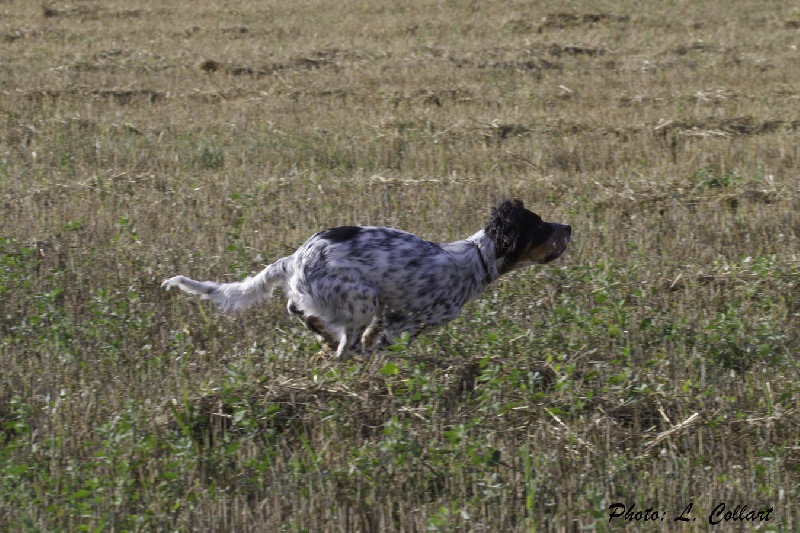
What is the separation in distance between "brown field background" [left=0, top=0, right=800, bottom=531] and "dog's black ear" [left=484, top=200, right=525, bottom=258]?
38cm

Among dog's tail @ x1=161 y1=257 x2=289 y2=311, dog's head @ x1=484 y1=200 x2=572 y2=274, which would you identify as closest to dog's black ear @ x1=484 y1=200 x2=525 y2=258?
dog's head @ x1=484 y1=200 x2=572 y2=274

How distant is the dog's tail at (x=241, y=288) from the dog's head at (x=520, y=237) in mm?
1087

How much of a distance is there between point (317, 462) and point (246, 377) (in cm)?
78

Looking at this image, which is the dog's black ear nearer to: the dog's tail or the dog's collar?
the dog's collar

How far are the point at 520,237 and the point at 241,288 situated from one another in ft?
4.72

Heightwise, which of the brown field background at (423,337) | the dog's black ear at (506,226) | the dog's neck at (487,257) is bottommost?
the brown field background at (423,337)

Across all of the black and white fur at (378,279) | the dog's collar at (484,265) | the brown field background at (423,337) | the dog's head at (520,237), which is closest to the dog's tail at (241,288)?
the black and white fur at (378,279)

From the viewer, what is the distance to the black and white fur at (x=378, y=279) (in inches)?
195

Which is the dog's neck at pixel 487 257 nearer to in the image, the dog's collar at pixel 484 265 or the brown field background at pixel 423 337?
the dog's collar at pixel 484 265

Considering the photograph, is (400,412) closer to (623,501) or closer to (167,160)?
(623,501)

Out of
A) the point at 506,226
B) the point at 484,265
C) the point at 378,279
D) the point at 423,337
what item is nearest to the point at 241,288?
the point at 378,279

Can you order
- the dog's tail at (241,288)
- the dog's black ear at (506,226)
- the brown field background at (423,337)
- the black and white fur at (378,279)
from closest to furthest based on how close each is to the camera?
the brown field background at (423,337) → the black and white fur at (378,279) → the dog's tail at (241,288) → the dog's black ear at (506,226)

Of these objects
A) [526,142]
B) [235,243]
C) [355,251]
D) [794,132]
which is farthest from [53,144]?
[794,132]

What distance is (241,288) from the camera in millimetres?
5207
